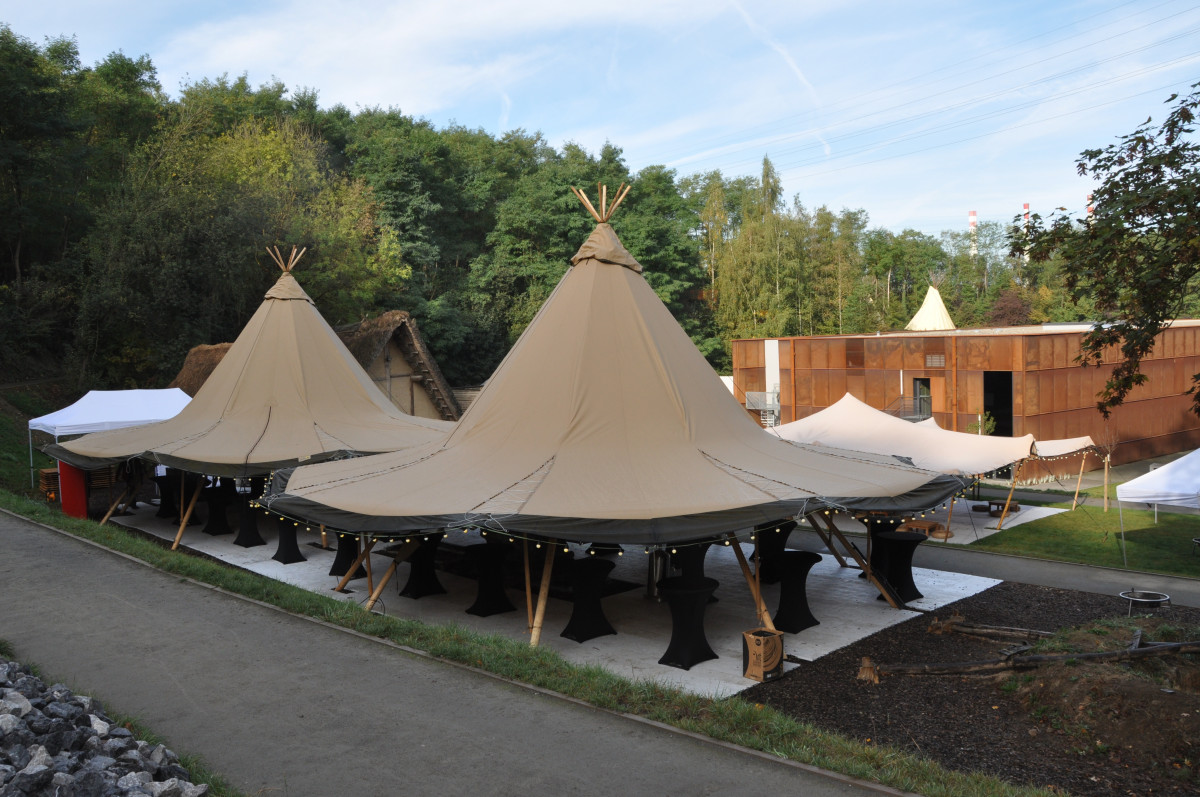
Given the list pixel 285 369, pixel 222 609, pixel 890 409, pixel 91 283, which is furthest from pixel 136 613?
pixel 890 409

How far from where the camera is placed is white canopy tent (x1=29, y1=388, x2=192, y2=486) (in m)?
16.7

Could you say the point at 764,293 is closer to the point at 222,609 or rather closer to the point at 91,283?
the point at 91,283

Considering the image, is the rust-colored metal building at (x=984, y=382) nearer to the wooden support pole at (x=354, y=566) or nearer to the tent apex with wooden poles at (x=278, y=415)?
the tent apex with wooden poles at (x=278, y=415)

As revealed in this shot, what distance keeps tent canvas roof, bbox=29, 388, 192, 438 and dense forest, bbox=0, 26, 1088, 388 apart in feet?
19.7

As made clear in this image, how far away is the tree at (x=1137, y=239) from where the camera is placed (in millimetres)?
6441

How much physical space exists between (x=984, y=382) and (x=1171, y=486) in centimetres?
1402

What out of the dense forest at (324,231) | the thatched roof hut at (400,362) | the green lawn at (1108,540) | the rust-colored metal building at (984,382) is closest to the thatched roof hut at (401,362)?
the thatched roof hut at (400,362)

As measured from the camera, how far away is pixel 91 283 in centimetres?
2422

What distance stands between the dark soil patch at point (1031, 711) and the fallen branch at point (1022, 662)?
3.3 inches

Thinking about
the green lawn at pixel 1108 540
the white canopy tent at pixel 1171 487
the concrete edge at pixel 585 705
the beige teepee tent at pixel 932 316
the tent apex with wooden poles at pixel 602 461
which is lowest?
the green lawn at pixel 1108 540

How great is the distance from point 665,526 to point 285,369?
32.6ft

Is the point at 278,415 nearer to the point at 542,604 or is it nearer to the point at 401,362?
the point at 542,604

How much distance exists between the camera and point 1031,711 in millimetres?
6488

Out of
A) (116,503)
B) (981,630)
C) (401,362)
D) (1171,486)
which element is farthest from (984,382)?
(116,503)
